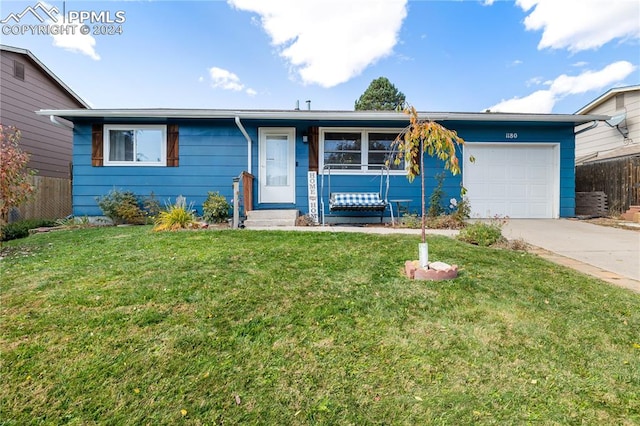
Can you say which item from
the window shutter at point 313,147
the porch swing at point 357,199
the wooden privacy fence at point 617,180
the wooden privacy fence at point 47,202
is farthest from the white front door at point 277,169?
the wooden privacy fence at point 617,180

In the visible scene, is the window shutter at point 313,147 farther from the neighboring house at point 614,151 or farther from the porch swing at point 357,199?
the neighboring house at point 614,151

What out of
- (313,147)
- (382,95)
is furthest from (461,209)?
(382,95)

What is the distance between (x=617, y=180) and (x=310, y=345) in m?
10.9

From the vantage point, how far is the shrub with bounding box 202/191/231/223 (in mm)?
6477

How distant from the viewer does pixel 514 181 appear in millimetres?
7578

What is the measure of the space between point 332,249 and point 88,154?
683 cm

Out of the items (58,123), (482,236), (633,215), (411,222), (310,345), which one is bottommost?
(310,345)

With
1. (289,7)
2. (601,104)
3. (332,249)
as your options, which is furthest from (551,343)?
(601,104)

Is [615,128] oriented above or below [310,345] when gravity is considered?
above

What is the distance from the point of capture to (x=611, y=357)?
1729mm

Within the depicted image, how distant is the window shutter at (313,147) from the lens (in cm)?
724

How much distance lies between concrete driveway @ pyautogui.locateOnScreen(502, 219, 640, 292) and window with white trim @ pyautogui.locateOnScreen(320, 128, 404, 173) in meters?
3.17

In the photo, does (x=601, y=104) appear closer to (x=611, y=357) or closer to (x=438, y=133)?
(x=438, y=133)
